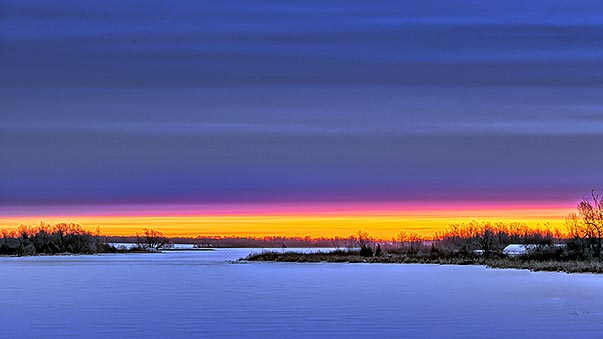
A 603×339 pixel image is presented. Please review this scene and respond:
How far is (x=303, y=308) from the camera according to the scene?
21.3 metres

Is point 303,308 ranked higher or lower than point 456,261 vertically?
lower

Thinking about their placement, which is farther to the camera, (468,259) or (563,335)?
(468,259)

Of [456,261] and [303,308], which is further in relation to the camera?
[456,261]

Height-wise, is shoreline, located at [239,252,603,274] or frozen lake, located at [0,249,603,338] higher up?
shoreline, located at [239,252,603,274]

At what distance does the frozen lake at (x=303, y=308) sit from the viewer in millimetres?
16562

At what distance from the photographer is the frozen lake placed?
16.6 metres

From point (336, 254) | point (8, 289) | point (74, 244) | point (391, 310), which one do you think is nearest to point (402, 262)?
point (336, 254)

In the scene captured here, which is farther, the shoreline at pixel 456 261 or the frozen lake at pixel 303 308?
the shoreline at pixel 456 261

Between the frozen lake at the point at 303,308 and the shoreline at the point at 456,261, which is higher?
the shoreline at the point at 456,261

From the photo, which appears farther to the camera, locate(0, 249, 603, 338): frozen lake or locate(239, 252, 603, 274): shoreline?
locate(239, 252, 603, 274): shoreline

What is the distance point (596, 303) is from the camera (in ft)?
73.6

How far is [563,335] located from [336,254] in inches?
1964

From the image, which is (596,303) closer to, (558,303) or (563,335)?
(558,303)

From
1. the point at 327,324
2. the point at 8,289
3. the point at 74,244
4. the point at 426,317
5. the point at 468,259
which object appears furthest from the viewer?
the point at 74,244
